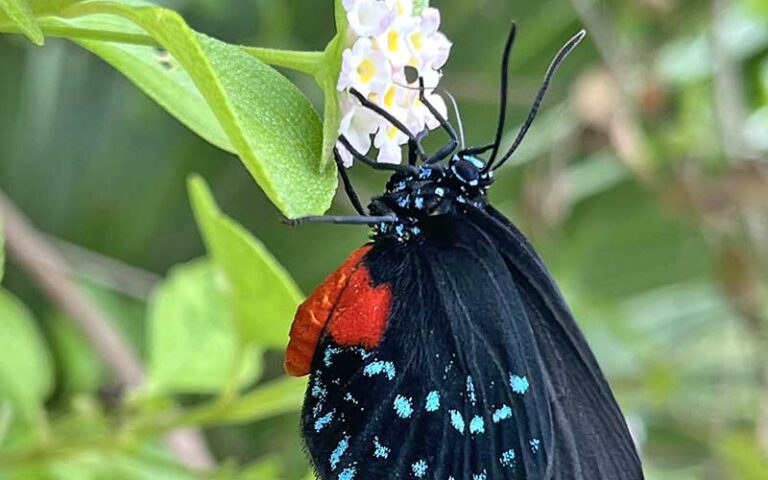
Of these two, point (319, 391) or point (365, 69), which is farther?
point (319, 391)

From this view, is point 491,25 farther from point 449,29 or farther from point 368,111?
point 368,111

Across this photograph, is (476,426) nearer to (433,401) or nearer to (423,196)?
(433,401)

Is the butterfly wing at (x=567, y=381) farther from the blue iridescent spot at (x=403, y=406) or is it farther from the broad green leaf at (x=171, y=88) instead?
the broad green leaf at (x=171, y=88)

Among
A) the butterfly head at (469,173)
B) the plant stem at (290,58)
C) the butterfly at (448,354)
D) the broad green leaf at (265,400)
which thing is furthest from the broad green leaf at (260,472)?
the plant stem at (290,58)

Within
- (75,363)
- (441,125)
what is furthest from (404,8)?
(75,363)

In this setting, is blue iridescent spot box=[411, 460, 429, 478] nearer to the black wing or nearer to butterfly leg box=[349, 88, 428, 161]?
the black wing

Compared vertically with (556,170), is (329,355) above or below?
below

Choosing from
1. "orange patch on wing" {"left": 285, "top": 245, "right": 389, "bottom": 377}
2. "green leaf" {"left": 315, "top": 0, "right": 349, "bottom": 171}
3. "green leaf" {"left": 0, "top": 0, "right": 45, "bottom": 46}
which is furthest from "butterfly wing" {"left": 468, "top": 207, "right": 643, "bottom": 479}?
"green leaf" {"left": 0, "top": 0, "right": 45, "bottom": 46}
